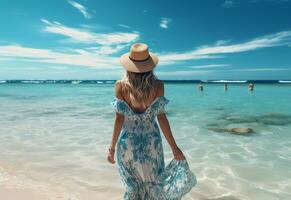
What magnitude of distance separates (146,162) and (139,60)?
1.14 metres

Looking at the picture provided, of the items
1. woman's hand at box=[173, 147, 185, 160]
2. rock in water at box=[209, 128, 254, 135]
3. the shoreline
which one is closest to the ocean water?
the shoreline

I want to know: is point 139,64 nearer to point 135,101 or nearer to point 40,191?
point 135,101

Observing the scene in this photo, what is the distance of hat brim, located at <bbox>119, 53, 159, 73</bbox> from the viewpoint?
3.27m

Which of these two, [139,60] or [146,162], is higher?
[139,60]

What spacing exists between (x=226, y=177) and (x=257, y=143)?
10.9ft

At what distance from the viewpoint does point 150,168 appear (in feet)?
11.9

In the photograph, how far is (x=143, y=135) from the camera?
Answer: 3.55 metres

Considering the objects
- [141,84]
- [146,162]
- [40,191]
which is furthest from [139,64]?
[40,191]

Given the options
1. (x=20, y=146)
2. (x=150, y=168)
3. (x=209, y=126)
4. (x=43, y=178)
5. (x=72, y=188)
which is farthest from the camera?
(x=209, y=126)

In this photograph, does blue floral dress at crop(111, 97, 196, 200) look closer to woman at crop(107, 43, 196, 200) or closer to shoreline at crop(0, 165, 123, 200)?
woman at crop(107, 43, 196, 200)

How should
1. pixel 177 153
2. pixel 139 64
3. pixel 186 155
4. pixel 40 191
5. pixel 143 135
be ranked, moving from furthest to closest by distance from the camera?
pixel 186 155 → pixel 40 191 → pixel 177 153 → pixel 143 135 → pixel 139 64

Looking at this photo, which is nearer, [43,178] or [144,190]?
[144,190]

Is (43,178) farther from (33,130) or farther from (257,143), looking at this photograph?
(257,143)

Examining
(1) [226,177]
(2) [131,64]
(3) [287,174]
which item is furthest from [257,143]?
(2) [131,64]
